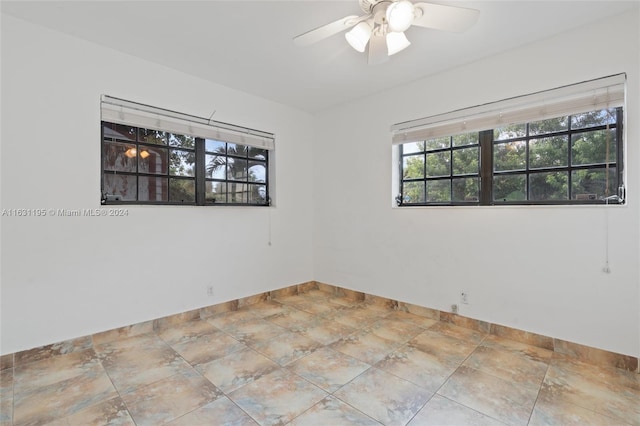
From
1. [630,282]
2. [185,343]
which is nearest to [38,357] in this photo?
[185,343]

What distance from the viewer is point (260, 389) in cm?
197

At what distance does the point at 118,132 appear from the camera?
2.81m

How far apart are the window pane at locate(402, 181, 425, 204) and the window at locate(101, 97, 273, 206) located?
1.77 m

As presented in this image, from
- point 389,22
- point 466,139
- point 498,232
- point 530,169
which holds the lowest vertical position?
point 498,232

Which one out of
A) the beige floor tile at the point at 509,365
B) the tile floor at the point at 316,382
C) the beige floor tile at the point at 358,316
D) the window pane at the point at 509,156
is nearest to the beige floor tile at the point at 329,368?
the tile floor at the point at 316,382

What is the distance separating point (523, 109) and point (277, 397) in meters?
2.96

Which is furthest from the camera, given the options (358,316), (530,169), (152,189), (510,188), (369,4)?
(358,316)

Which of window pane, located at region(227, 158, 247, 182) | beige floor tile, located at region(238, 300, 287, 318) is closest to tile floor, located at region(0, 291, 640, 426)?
beige floor tile, located at region(238, 300, 287, 318)

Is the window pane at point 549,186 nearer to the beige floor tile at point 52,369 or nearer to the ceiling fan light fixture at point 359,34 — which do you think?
the ceiling fan light fixture at point 359,34

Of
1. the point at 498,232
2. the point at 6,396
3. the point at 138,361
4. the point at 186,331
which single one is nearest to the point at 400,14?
the point at 498,232

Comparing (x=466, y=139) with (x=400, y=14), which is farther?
(x=466, y=139)

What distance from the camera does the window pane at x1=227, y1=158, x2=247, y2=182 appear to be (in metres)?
3.64

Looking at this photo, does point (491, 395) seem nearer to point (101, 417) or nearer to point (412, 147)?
point (101, 417)

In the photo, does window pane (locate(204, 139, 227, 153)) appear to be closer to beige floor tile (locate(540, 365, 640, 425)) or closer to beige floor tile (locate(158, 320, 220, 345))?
beige floor tile (locate(158, 320, 220, 345))
